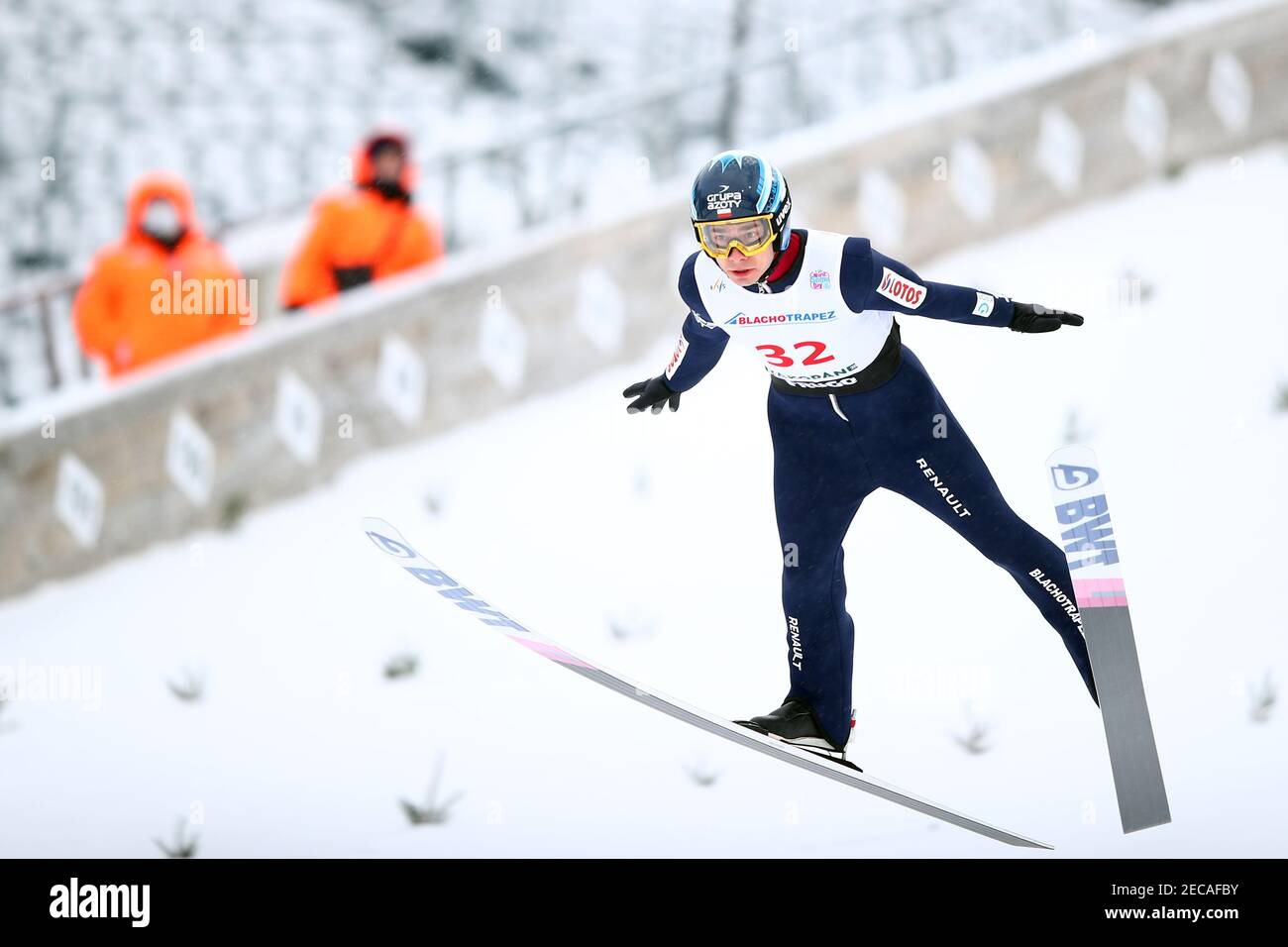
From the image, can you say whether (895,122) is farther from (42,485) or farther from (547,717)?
(42,485)

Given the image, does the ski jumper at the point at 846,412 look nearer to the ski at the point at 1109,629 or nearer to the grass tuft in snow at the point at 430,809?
the ski at the point at 1109,629

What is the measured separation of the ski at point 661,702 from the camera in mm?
→ 3195

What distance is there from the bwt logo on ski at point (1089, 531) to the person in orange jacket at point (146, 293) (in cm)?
278

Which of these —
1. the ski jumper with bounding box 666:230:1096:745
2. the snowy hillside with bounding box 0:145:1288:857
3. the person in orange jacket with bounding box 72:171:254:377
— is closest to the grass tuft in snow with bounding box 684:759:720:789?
the snowy hillside with bounding box 0:145:1288:857

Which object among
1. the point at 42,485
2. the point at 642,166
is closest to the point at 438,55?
the point at 642,166

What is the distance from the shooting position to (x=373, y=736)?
12.8ft

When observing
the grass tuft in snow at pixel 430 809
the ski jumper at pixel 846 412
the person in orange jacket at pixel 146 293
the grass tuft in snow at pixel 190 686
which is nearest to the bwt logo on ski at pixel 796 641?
the ski jumper at pixel 846 412

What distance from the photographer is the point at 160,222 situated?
471 centimetres

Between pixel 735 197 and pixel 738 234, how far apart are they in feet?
0.22

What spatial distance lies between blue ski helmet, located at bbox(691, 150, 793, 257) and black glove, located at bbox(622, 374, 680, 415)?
41 cm

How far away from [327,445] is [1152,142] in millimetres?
2699

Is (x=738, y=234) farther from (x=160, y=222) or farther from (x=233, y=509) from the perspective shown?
(x=160, y=222)

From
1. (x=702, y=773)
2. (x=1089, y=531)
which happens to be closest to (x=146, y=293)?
(x=702, y=773)

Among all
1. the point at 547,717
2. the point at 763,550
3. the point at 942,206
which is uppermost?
the point at 942,206
